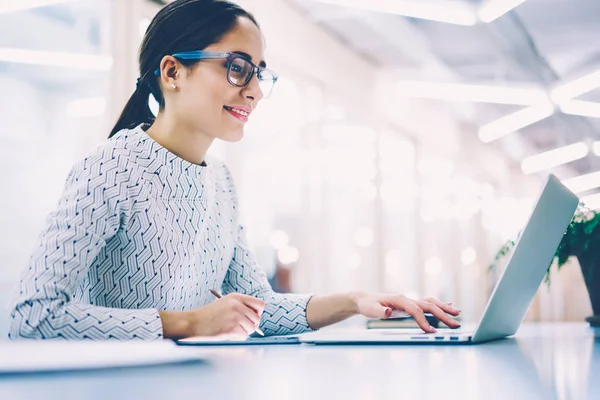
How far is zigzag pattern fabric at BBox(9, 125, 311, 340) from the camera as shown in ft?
3.59

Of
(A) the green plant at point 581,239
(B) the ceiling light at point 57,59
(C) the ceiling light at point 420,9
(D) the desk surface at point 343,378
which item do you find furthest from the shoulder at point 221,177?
(C) the ceiling light at point 420,9

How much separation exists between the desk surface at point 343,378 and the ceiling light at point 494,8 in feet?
13.9

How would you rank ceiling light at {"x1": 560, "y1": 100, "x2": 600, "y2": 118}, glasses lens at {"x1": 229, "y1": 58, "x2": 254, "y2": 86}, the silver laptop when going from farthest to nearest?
ceiling light at {"x1": 560, "y1": 100, "x2": 600, "y2": 118} < glasses lens at {"x1": 229, "y1": 58, "x2": 254, "y2": 86} < the silver laptop

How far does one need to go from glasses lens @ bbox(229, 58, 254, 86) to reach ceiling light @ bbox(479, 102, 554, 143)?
6.22m

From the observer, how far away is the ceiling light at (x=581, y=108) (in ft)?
22.4

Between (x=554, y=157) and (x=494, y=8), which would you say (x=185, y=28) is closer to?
(x=494, y=8)

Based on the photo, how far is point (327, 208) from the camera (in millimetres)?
6527

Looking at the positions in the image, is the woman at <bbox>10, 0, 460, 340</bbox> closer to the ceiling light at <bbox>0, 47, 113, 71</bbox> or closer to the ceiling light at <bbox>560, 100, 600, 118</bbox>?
the ceiling light at <bbox>0, 47, 113, 71</bbox>

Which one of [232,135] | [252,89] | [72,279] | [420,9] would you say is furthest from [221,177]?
[420,9]

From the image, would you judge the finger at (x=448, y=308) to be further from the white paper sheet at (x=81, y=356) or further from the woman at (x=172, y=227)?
the white paper sheet at (x=81, y=356)

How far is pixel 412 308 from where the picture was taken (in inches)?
48.4

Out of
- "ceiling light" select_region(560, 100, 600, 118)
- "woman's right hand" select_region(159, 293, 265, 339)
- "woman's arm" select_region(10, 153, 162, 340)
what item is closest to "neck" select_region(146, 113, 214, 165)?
"woman's arm" select_region(10, 153, 162, 340)

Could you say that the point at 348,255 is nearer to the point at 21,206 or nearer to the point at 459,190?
the point at 459,190

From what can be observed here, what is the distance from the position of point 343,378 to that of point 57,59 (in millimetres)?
3326
